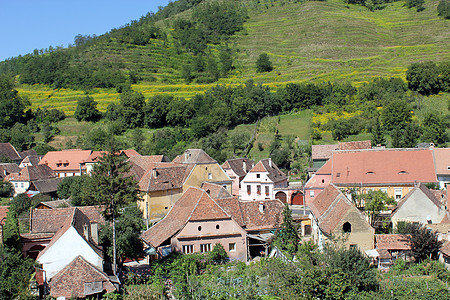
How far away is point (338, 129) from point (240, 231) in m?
37.8

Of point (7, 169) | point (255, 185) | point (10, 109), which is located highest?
point (10, 109)

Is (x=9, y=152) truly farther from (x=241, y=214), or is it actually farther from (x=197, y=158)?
(x=241, y=214)

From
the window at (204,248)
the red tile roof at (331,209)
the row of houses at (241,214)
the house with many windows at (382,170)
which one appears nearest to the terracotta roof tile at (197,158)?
the row of houses at (241,214)

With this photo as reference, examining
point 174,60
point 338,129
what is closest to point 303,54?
point 174,60

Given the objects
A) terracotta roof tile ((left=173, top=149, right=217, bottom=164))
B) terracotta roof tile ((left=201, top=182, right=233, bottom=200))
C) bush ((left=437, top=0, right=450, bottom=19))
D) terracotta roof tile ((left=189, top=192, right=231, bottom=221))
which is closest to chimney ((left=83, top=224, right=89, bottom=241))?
terracotta roof tile ((left=189, top=192, right=231, bottom=221))

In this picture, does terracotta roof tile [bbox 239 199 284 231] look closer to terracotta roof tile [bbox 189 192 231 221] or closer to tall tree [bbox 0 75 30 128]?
terracotta roof tile [bbox 189 192 231 221]

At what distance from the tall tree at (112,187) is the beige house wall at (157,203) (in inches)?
561

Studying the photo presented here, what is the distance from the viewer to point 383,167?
37.8m

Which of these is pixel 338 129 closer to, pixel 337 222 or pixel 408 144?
pixel 408 144

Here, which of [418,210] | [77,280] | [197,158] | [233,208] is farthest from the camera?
[197,158]

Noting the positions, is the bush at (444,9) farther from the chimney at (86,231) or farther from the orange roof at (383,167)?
the chimney at (86,231)

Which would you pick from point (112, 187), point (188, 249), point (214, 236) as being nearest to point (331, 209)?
point (214, 236)

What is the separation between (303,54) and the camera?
112 m

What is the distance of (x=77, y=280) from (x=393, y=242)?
58.0 ft
